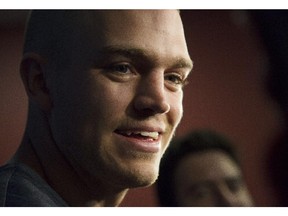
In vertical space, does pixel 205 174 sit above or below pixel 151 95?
below

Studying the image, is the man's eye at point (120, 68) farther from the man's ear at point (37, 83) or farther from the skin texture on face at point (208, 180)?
the skin texture on face at point (208, 180)

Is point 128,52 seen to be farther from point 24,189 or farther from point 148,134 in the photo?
point 24,189

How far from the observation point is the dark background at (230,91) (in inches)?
46.2

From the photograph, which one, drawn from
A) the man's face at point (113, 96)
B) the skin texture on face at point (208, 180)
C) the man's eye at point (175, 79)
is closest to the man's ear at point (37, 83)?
the man's face at point (113, 96)

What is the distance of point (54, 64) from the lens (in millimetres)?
1009

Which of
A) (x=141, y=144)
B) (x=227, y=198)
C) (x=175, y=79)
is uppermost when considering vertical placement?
(x=175, y=79)

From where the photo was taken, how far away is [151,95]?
1.04 meters

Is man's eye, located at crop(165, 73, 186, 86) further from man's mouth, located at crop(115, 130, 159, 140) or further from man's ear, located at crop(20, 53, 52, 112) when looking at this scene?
man's ear, located at crop(20, 53, 52, 112)

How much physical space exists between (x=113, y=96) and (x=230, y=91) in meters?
0.34

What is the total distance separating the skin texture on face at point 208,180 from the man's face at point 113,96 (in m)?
0.20

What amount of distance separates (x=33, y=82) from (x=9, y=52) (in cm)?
14

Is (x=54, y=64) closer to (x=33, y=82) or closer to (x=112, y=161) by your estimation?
(x=33, y=82)

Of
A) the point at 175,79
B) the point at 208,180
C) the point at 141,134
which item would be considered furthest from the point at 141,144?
the point at 208,180

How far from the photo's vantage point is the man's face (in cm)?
103
